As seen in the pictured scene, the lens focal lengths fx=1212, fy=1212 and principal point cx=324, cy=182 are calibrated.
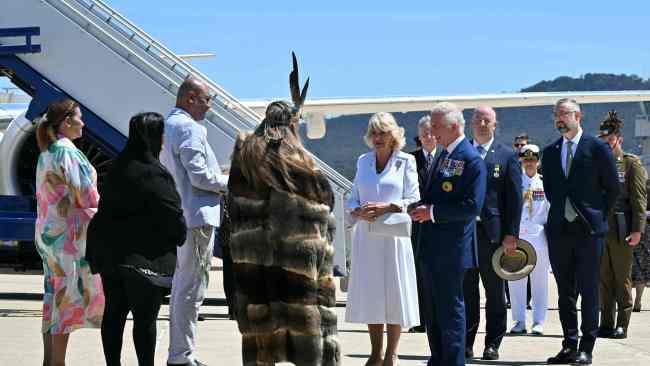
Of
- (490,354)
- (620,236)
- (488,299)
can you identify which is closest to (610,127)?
(620,236)

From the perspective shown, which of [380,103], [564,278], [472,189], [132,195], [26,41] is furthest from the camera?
[380,103]

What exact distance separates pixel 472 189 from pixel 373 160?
1150mm

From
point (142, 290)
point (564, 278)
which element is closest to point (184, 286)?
point (142, 290)

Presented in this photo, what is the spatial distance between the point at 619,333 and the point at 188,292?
15.4 ft

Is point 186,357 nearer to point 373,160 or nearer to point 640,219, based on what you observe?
point 373,160

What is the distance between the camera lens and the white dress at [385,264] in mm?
8758

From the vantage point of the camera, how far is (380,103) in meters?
33.5

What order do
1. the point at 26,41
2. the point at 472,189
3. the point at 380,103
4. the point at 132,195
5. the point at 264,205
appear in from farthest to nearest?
1. the point at 380,103
2. the point at 26,41
3. the point at 472,189
4. the point at 132,195
5. the point at 264,205

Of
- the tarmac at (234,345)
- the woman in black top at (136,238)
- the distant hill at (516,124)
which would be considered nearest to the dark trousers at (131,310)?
the woman in black top at (136,238)

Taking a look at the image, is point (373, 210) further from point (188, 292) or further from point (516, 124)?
point (516, 124)

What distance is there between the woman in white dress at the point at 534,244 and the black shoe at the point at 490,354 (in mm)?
2139

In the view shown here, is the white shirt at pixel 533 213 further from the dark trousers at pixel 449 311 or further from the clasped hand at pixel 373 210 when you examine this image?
the dark trousers at pixel 449 311

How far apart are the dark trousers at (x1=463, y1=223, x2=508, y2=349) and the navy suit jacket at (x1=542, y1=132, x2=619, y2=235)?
0.77m

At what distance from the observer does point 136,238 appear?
288 inches
